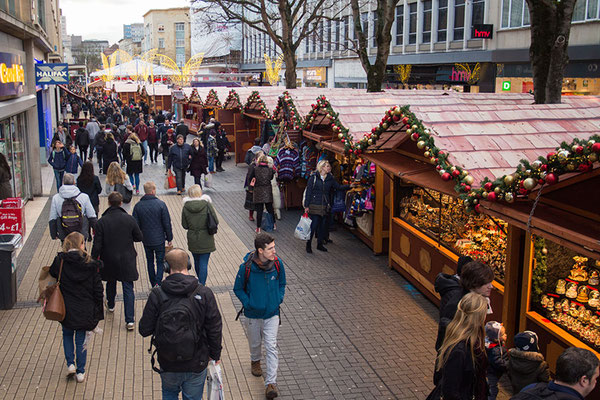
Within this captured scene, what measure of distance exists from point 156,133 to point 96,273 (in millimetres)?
18131

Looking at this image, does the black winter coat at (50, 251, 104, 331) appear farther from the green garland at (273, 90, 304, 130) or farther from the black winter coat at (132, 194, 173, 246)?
the green garland at (273, 90, 304, 130)

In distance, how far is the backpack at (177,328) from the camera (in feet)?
16.0

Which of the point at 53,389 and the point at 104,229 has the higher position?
the point at 104,229

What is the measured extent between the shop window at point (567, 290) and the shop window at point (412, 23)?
33866 millimetres

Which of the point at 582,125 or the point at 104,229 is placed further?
the point at 582,125

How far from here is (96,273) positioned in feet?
21.4

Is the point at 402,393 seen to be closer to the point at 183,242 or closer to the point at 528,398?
the point at 528,398

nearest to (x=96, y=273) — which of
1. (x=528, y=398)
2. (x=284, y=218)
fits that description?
(x=528, y=398)

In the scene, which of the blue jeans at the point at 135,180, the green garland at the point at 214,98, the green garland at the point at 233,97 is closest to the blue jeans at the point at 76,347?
the blue jeans at the point at 135,180

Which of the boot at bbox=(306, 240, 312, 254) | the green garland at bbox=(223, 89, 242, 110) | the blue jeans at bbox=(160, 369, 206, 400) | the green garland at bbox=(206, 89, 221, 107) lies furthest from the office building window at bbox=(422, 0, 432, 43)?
the blue jeans at bbox=(160, 369, 206, 400)

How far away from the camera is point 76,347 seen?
666 cm

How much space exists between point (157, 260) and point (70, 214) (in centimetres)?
151

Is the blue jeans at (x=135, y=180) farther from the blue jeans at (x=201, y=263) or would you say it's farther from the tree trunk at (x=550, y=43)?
the tree trunk at (x=550, y=43)

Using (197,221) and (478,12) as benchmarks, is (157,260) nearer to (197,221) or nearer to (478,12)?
(197,221)
